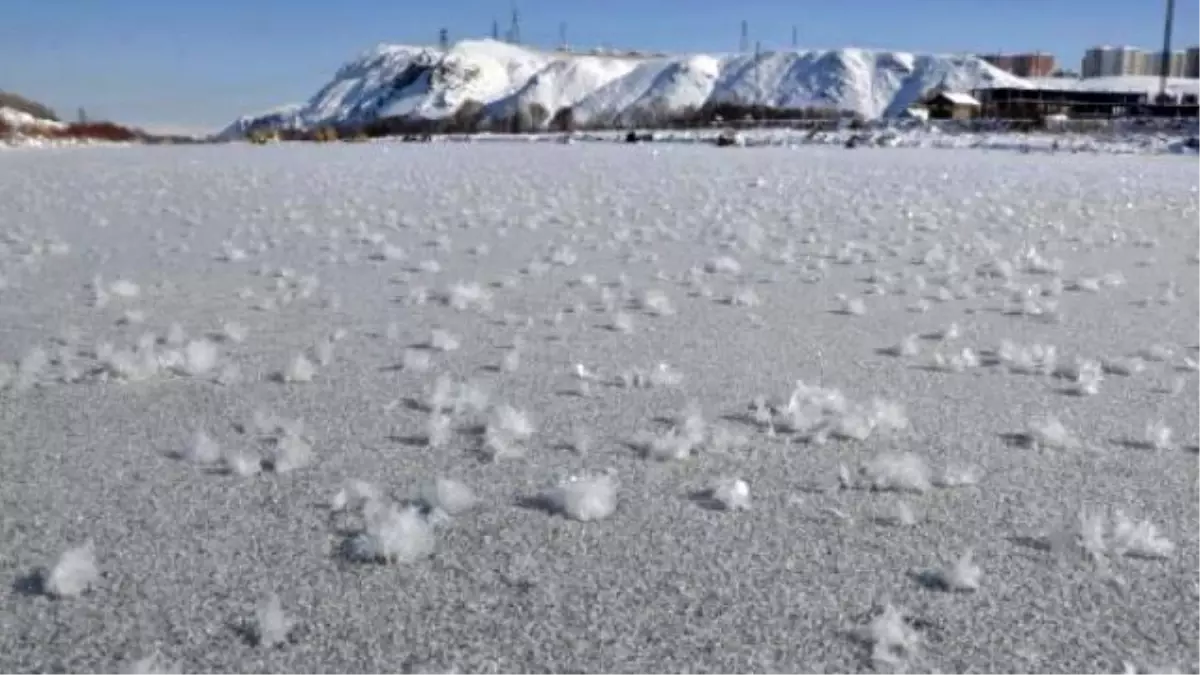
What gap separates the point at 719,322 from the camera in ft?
23.4

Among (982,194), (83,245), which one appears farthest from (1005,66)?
(83,245)

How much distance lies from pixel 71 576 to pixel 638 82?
159412 millimetres

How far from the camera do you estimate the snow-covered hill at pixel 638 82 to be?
475ft

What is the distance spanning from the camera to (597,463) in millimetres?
4320

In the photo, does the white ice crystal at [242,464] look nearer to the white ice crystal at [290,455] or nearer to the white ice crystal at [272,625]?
the white ice crystal at [290,455]

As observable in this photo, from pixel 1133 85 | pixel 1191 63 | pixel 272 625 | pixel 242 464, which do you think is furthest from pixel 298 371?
pixel 1191 63

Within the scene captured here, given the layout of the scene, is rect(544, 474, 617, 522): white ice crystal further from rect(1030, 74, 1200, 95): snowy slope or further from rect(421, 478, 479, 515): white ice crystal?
rect(1030, 74, 1200, 95): snowy slope

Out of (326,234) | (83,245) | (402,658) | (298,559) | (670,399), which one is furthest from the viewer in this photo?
(326,234)

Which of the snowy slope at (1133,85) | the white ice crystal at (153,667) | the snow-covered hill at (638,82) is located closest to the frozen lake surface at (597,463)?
the white ice crystal at (153,667)

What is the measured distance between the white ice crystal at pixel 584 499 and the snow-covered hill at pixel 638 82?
12933cm

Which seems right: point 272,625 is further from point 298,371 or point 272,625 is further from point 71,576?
point 298,371

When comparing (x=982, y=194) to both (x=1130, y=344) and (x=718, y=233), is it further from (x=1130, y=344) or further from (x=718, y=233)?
(x=1130, y=344)

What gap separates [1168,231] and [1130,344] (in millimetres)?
6566

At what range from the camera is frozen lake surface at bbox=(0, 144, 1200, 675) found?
118 inches
